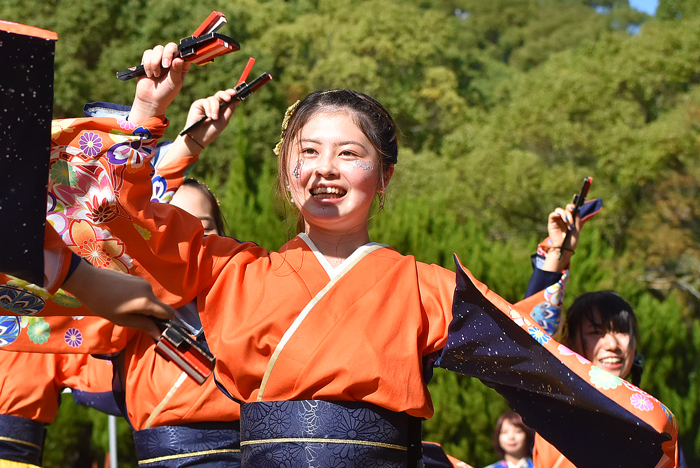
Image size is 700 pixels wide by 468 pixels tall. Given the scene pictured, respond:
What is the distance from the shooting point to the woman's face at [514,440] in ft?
13.8

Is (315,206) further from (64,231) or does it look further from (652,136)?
(652,136)

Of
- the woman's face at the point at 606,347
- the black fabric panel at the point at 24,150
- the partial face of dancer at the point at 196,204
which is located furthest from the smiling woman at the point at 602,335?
the black fabric panel at the point at 24,150

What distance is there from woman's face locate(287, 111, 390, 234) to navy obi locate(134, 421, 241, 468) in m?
0.73

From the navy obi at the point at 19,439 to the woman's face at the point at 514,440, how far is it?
2403 millimetres

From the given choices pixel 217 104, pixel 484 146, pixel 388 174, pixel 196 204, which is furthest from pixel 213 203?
pixel 484 146

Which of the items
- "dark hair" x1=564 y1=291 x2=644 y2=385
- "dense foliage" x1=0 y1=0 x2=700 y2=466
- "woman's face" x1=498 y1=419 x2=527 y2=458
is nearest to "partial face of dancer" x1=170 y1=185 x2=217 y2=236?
"dark hair" x1=564 y1=291 x2=644 y2=385

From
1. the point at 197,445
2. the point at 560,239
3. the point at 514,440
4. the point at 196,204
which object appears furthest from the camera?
the point at 514,440

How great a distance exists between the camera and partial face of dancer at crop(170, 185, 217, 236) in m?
2.54

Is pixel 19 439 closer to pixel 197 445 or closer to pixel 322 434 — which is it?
pixel 197 445

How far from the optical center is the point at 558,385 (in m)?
1.74

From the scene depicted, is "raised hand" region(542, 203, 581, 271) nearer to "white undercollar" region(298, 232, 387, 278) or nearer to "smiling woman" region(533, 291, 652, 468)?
"smiling woman" region(533, 291, 652, 468)

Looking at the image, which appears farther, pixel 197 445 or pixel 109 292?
pixel 197 445

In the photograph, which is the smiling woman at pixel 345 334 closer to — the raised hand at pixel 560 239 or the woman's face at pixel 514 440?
the raised hand at pixel 560 239

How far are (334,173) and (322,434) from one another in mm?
601
